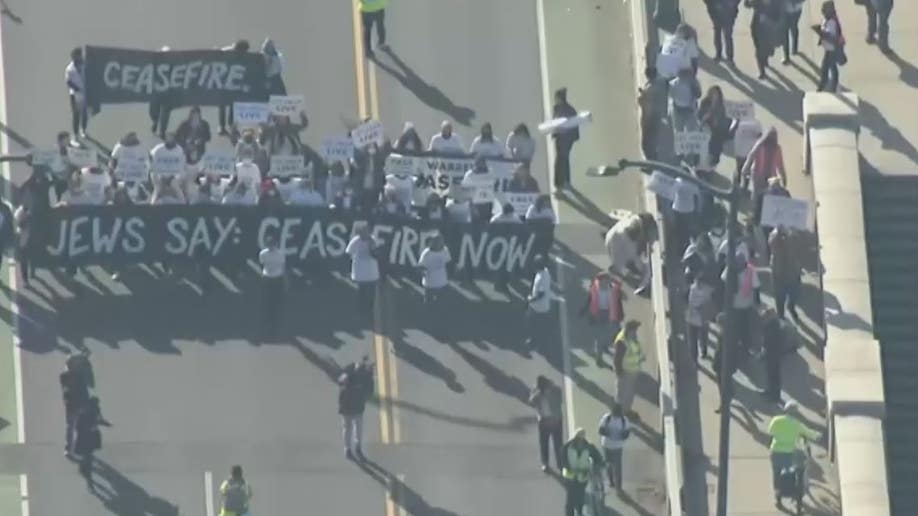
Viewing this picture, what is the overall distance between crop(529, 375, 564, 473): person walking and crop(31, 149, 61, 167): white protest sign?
7.52m

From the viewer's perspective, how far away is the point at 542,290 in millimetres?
61406

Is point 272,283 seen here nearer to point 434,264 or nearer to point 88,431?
point 434,264

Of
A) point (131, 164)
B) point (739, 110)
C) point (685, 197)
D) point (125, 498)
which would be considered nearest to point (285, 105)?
point (131, 164)

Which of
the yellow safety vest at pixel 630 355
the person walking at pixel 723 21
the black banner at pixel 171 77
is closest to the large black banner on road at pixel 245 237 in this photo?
the yellow safety vest at pixel 630 355

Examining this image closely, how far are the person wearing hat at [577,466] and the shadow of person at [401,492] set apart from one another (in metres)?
1.82

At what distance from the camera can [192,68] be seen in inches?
2525

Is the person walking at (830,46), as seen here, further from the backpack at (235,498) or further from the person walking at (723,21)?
the backpack at (235,498)

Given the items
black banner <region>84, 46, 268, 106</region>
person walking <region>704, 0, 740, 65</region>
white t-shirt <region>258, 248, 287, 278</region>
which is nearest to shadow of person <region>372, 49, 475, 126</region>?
black banner <region>84, 46, 268, 106</region>

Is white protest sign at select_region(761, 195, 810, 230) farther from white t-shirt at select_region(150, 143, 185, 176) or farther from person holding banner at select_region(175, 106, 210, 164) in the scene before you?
person holding banner at select_region(175, 106, 210, 164)

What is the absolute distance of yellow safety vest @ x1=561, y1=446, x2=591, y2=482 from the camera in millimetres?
57562

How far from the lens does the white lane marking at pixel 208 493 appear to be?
2301 inches

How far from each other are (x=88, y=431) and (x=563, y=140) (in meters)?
8.86

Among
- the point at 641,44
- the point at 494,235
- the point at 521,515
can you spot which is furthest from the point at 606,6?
the point at 521,515

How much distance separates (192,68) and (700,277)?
8753 mm
